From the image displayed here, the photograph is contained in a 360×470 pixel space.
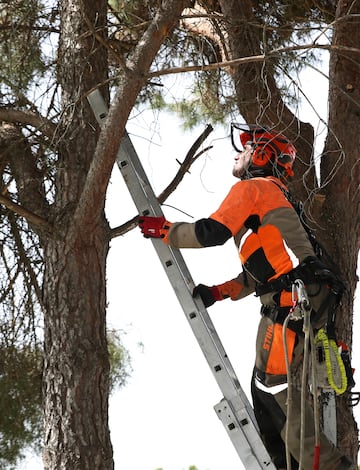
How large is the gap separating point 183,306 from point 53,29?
184 centimetres

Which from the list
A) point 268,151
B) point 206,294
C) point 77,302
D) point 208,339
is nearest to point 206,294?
point 206,294

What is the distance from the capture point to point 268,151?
4.27 m

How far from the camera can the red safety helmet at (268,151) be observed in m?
4.25

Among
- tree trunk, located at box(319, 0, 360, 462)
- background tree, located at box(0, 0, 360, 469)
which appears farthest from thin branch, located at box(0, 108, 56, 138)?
tree trunk, located at box(319, 0, 360, 462)

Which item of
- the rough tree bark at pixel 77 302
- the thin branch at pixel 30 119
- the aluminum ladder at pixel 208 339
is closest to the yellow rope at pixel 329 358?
the aluminum ladder at pixel 208 339

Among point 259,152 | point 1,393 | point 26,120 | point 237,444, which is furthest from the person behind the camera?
point 1,393

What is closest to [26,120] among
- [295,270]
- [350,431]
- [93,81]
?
[93,81]

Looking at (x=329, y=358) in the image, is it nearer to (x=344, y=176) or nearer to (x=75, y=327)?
(x=75, y=327)

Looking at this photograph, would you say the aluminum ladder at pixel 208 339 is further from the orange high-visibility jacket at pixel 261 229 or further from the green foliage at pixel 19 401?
the green foliage at pixel 19 401

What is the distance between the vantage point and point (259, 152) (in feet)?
13.9

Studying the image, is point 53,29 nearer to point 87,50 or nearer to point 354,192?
point 87,50

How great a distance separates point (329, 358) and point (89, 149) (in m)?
1.54

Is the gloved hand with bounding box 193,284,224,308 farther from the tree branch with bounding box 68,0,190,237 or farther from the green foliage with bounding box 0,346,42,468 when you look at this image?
the green foliage with bounding box 0,346,42,468

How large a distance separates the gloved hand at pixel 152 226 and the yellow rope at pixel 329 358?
82cm
